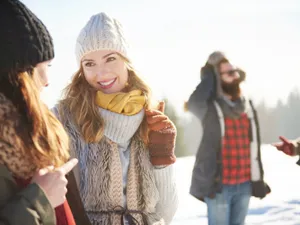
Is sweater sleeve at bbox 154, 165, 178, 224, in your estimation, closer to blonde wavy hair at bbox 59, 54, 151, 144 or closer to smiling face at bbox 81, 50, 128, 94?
blonde wavy hair at bbox 59, 54, 151, 144

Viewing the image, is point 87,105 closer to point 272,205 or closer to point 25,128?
point 25,128

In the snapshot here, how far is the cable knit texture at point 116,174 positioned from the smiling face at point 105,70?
A: 15 cm

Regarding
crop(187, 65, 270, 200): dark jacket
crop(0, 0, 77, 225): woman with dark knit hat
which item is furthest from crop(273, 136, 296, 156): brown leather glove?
crop(0, 0, 77, 225): woman with dark knit hat

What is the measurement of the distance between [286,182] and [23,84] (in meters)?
7.35

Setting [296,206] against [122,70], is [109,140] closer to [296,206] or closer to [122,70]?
[122,70]

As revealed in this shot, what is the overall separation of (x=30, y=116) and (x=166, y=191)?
1.11m

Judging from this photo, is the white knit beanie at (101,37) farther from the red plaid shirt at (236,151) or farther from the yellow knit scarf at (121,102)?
the red plaid shirt at (236,151)

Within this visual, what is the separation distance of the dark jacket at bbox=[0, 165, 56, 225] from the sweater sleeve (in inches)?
39.2

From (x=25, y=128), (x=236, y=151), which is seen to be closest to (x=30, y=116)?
(x=25, y=128)

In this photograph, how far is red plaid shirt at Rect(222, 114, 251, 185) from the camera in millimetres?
3645

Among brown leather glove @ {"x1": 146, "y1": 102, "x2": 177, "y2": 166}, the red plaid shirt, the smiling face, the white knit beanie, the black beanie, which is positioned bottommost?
the red plaid shirt

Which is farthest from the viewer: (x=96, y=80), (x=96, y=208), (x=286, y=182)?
(x=286, y=182)

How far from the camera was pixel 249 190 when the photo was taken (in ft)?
12.2

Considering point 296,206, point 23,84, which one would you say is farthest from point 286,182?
point 23,84
